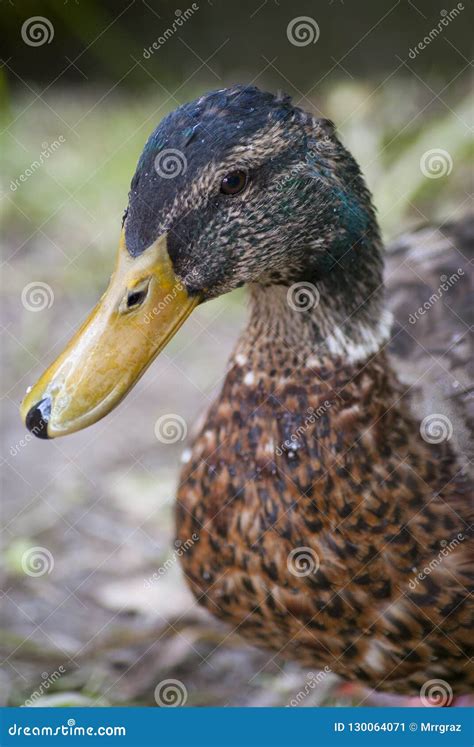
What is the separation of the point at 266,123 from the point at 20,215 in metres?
1.58

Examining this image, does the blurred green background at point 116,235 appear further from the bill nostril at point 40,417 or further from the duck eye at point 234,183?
the bill nostril at point 40,417

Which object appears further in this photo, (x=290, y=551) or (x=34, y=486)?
(x=34, y=486)

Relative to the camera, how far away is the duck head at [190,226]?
58.3 inches

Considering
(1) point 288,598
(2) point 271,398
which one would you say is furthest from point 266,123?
(1) point 288,598

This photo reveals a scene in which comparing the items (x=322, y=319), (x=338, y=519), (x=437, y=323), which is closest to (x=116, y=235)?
(x=437, y=323)

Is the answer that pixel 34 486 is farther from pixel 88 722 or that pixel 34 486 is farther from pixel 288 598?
pixel 288 598

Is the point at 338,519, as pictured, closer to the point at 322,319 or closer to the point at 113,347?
the point at 322,319

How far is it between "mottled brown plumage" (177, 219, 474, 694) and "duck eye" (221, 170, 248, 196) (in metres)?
0.30

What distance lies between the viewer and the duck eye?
1498mm

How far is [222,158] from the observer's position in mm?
1477

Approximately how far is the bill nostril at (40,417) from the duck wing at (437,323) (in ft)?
2.51

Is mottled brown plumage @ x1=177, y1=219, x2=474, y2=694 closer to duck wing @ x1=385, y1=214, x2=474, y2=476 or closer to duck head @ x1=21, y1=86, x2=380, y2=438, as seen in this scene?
duck wing @ x1=385, y1=214, x2=474, y2=476

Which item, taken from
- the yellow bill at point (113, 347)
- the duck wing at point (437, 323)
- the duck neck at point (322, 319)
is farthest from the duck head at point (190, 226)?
the duck wing at point (437, 323)

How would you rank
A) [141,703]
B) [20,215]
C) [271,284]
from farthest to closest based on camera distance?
[20,215] < [141,703] < [271,284]
